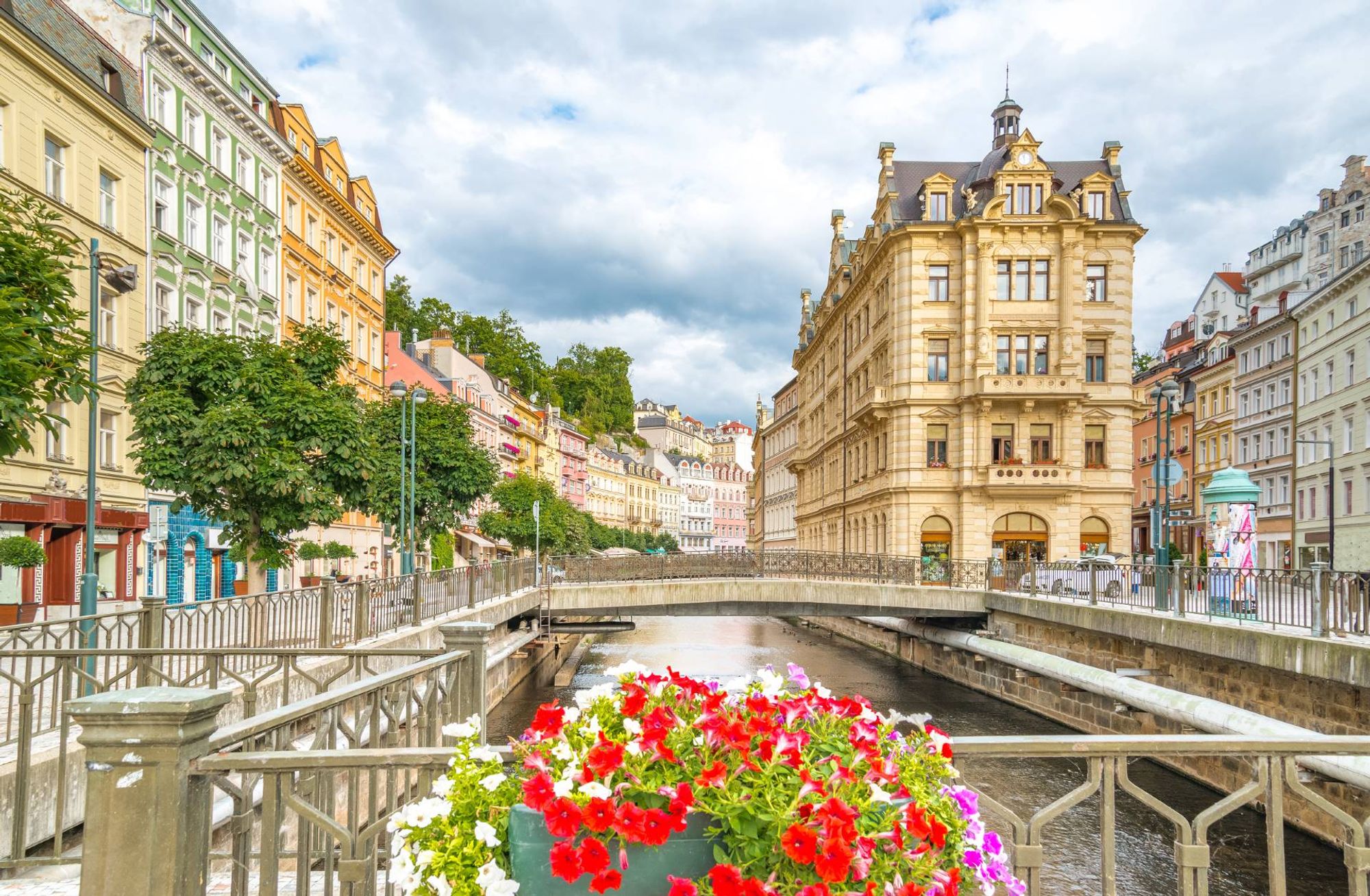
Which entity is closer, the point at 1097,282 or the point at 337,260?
the point at 1097,282

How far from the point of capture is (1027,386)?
37875mm

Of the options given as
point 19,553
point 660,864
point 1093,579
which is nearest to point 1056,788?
point 1093,579

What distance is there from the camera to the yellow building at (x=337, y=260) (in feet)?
125

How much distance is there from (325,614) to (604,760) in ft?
44.1

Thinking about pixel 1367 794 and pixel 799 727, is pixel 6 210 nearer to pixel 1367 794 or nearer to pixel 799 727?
pixel 799 727

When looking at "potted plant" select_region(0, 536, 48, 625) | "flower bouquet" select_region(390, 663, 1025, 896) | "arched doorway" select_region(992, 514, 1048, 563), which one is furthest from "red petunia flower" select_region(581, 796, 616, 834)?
"arched doorway" select_region(992, 514, 1048, 563)

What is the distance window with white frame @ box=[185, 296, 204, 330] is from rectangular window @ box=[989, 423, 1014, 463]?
26.7m

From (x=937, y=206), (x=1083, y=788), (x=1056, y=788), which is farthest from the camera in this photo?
(x=937, y=206)

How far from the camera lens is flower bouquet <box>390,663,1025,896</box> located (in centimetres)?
279

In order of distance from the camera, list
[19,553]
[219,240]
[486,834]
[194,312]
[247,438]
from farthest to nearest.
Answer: [219,240] → [194,312] → [19,553] → [247,438] → [486,834]

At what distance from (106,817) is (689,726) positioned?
1983 millimetres

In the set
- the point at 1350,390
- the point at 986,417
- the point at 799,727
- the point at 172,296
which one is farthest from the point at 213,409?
the point at 1350,390

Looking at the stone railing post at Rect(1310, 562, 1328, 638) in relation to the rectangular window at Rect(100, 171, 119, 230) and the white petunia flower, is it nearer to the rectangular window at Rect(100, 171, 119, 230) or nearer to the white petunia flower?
the white petunia flower

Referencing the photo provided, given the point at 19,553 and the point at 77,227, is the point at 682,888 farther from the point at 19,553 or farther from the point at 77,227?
the point at 77,227
